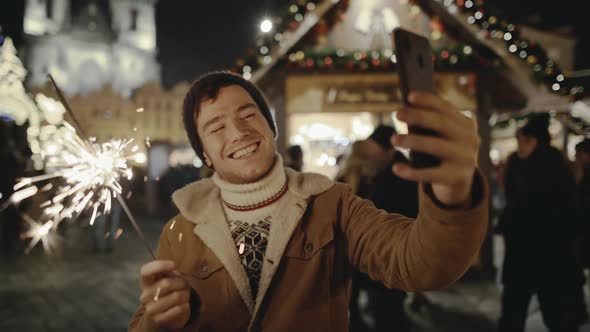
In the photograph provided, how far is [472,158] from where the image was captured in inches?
39.8

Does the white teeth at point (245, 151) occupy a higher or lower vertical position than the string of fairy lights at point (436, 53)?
lower

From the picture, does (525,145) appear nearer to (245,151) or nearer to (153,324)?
(245,151)

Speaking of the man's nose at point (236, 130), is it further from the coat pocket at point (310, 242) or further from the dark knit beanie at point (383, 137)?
the dark knit beanie at point (383, 137)

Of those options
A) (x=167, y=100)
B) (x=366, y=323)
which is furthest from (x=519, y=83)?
(x=167, y=100)

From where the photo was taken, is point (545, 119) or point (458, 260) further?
point (545, 119)

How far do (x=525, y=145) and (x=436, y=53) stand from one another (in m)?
3.77

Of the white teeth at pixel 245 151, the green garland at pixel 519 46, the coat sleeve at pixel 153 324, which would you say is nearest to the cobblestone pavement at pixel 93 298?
the green garland at pixel 519 46

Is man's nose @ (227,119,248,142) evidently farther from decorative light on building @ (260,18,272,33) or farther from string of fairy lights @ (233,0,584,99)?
decorative light on building @ (260,18,272,33)

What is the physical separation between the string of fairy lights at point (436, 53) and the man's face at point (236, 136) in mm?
4956

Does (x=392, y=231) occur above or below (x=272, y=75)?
below

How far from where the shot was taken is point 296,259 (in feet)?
5.87

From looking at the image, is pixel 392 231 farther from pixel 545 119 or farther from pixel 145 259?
pixel 145 259

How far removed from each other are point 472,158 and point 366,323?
484 centimetres

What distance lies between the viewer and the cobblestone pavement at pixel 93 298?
532cm
